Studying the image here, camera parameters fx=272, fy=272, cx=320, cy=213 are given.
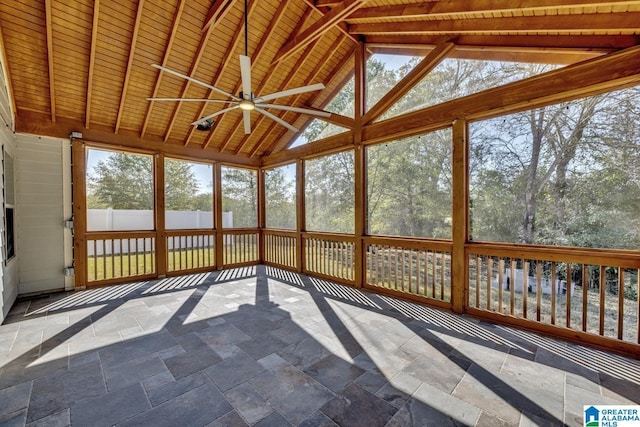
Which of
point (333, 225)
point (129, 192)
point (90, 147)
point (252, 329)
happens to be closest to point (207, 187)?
point (129, 192)

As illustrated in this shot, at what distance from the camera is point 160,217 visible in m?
5.85

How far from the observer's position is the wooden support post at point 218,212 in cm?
664

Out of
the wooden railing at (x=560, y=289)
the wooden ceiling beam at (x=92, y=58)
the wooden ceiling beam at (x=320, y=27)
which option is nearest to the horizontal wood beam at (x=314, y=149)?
the wooden ceiling beam at (x=320, y=27)

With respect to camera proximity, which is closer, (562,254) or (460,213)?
(562,254)

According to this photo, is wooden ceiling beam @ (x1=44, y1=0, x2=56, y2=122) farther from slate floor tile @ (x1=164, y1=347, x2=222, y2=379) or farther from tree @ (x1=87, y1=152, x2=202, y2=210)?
slate floor tile @ (x1=164, y1=347, x2=222, y2=379)

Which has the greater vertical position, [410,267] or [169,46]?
[169,46]

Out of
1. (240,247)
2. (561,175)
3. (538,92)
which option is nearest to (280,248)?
(240,247)

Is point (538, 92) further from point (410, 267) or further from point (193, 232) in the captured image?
point (193, 232)

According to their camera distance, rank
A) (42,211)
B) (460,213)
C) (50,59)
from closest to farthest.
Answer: (460,213) → (50,59) → (42,211)

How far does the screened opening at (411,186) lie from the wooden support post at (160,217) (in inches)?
173

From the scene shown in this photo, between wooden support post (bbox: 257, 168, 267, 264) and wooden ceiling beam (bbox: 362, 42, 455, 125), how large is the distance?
3552 millimetres

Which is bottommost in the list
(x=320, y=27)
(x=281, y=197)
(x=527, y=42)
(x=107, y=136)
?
(x=281, y=197)

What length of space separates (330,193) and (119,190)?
432 centimetres

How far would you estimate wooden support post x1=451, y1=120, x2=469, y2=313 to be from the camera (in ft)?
12.2
